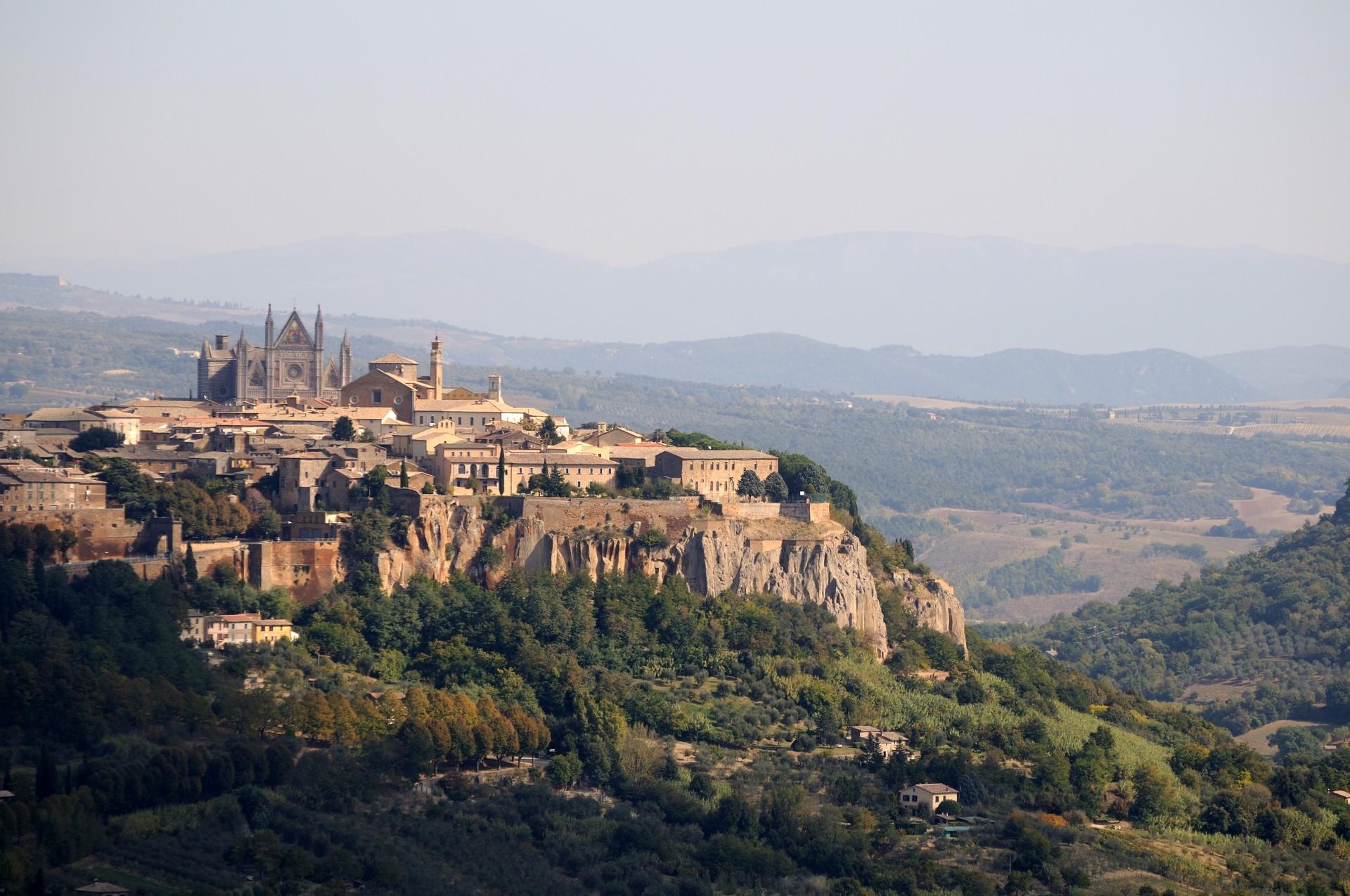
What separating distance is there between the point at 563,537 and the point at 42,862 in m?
21.3

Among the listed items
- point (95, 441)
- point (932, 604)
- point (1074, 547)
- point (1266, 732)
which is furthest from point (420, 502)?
point (1074, 547)

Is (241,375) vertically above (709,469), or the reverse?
(241,375)

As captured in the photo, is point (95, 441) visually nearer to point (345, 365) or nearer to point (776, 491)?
point (776, 491)

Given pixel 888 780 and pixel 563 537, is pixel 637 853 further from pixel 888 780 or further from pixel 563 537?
pixel 563 537

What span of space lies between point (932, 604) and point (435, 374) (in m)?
19.3

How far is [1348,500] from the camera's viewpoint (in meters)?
126

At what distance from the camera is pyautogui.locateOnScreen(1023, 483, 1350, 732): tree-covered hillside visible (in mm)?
96062

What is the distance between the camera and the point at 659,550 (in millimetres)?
64812

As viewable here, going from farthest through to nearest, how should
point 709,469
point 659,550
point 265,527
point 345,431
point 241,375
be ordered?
point 241,375 < point 345,431 < point 709,469 < point 659,550 < point 265,527

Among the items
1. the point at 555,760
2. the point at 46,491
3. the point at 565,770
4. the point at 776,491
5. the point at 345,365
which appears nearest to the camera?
the point at 565,770

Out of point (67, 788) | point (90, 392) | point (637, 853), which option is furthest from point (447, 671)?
point (90, 392)

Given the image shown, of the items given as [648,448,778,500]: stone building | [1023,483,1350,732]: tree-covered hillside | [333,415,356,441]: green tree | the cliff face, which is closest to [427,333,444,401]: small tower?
[333,415,356,441]: green tree

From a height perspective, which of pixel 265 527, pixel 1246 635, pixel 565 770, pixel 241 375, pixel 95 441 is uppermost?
pixel 241 375

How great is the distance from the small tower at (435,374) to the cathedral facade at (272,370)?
3.61 metres
